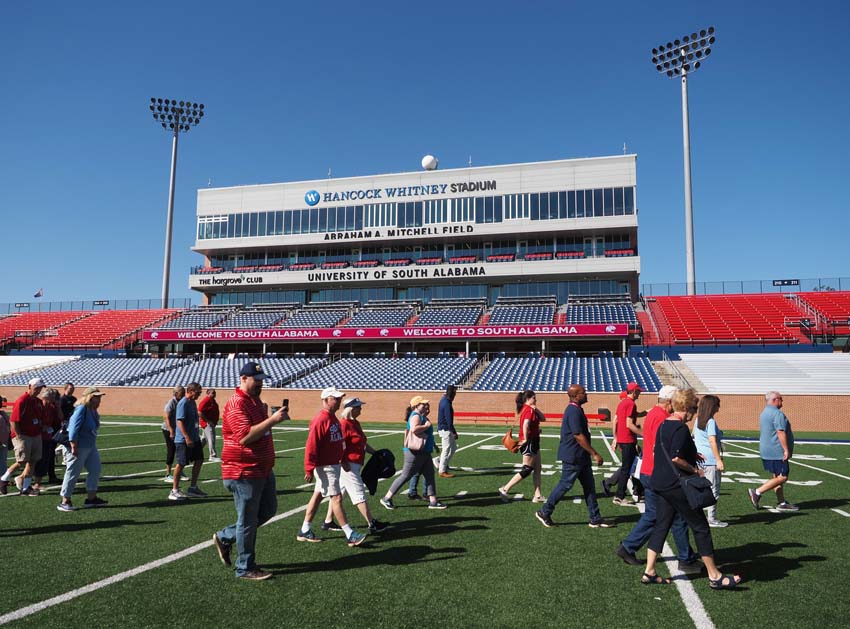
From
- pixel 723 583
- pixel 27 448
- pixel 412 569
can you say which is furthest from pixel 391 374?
pixel 723 583

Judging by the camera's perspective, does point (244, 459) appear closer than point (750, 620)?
No

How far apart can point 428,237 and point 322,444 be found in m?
39.3

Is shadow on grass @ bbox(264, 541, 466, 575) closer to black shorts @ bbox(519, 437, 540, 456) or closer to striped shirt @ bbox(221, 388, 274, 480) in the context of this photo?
striped shirt @ bbox(221, 388, 274, 480)

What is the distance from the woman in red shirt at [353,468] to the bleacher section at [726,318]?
35.3 m

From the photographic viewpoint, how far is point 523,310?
41.2 m

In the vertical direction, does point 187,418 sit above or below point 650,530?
above

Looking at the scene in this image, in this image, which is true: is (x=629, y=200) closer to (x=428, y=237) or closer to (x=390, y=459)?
(x=428, y=237)

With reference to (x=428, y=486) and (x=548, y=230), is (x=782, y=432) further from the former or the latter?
(x=548, y=230)

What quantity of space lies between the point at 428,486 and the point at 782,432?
5.77 metres

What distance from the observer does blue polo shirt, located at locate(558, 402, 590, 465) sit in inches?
306

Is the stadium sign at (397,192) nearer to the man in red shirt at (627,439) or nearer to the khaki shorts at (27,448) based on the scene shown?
the man in red shirt at (627,439)

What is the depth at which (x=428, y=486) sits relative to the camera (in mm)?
9352

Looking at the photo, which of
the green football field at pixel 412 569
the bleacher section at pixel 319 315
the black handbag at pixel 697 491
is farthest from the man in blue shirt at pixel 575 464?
the bleacher section at pixel 319 315

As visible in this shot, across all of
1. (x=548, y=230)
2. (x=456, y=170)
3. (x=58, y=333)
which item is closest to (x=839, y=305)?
(x=548, y=230)
